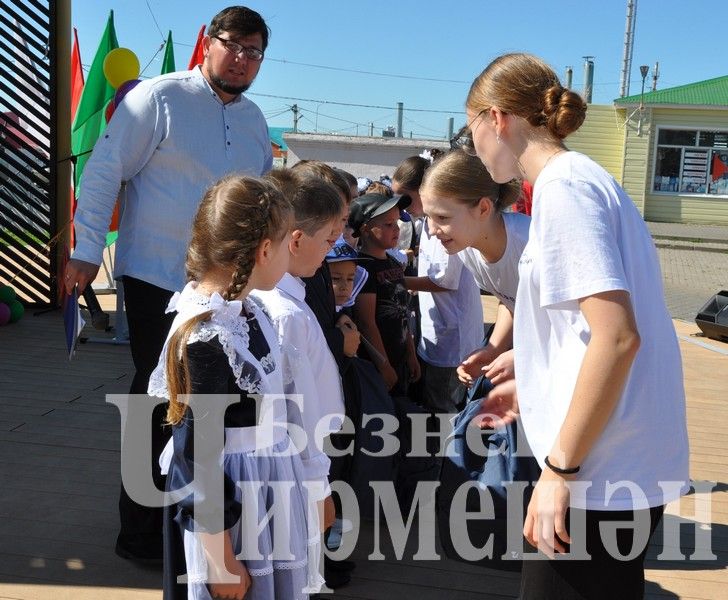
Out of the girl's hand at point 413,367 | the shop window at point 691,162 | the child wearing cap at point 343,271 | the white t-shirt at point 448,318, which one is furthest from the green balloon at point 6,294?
the shop window at point 691,162

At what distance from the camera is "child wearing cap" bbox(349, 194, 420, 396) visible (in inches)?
156

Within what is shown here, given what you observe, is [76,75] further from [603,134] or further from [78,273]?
[603,134]

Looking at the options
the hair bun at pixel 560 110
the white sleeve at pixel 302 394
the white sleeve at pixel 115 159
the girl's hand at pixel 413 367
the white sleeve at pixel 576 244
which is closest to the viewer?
the white sleeve at pixel 576 244

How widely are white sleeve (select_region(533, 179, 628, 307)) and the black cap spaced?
2.27 meters

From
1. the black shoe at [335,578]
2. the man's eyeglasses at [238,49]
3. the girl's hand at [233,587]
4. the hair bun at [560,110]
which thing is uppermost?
the man's eyeglasses at [238,49]

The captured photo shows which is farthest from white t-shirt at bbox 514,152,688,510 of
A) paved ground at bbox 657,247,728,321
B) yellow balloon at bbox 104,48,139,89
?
paved ground at bbox 657,247,728,321

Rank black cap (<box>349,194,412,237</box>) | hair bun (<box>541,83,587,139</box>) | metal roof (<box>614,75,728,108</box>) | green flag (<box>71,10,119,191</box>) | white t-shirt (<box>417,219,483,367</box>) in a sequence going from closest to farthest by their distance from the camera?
1. hair bun (<box>541,83,587,139</box>)
2. black cap (<box>349,194,412,237</box>)
3. white t-shirt (<box>417,219,483,367</box>)
4. green flag (<box>71,10,119,191</box>)
5. metal roof (<box>614,75,728,108</box>)

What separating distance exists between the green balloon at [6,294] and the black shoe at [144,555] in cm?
520

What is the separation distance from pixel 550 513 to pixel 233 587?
76 cm

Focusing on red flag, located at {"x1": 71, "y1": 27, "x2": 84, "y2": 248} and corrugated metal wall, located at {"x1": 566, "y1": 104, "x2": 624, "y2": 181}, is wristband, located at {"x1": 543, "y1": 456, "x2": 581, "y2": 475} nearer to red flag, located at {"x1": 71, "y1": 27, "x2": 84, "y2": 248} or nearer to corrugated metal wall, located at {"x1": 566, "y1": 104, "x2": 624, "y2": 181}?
red flag, located at {"x1": 71, "y1": 27, "x2": 84, "y2": 248}

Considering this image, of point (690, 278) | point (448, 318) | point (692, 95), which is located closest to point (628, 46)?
point (692, 95)

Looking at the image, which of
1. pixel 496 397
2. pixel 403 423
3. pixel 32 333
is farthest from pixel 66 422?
pixel 496 397

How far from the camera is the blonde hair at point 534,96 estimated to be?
1812mm

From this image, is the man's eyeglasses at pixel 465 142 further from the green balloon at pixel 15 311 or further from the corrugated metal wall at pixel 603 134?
the corrugated metal wall at pixel 603 134
